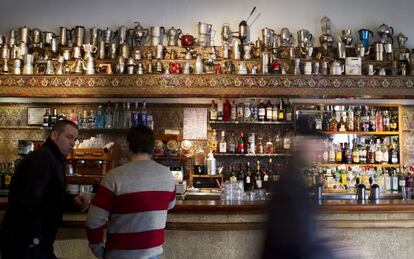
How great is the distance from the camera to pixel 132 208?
223 cm

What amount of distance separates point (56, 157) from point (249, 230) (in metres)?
1.78

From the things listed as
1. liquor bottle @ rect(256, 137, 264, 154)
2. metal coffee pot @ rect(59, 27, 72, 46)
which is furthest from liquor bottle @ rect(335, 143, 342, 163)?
metal coffee pot @ rect(59, 27, 72, 46)

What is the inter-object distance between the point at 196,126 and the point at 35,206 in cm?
469

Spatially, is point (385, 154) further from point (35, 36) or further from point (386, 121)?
point (35, 36)

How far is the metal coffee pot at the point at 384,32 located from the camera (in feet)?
22.4

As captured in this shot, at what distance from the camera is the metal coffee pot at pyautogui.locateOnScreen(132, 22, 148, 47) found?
6.78 m

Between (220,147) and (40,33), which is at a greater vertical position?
(40,33)

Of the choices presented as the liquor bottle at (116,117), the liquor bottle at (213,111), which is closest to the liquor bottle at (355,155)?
the liquor bottle at (213,111)

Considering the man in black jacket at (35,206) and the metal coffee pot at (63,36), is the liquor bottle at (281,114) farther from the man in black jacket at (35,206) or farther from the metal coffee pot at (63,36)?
the man in black jacket at (35,206)

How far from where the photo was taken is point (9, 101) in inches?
278

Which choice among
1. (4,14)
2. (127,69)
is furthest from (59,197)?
(4,14)

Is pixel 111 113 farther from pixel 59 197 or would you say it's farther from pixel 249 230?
pixel 59 197

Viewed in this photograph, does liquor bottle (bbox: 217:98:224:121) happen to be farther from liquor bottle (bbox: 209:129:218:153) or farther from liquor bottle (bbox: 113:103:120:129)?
liquor bottle (bbox: 113:103:120:129)

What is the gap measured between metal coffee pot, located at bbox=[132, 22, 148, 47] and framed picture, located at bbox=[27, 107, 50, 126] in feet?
5.89
